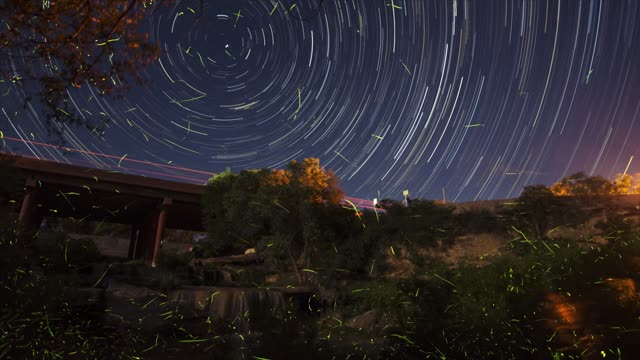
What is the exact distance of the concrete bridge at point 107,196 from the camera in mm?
22875

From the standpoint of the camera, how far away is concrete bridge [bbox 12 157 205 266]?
22.9 meters

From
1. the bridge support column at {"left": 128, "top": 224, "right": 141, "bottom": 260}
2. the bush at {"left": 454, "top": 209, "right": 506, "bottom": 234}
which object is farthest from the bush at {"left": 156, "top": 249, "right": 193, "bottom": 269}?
the bush at {"left": 454, "top": 209, "right": 506, "bottom": 234}

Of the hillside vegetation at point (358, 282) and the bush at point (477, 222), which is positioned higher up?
the bush at point (477, 222)

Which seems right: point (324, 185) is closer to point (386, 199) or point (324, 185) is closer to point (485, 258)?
point (386, 199)

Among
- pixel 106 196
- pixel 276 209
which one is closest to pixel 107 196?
pixel 106 196

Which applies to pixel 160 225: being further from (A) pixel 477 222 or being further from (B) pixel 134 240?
(A) pixel 477 222

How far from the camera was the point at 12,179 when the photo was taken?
17781mm

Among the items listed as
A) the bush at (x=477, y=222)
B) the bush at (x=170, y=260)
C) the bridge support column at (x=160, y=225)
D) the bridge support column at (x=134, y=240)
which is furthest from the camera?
the bridge support column at (x=134, y=240)

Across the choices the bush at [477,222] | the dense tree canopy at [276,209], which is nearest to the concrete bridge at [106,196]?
the dense tree canopy at [276,209]

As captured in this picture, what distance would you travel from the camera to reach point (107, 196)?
26484 millimetres

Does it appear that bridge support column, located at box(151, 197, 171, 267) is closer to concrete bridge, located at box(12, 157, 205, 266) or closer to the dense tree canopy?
concrete bridge, located at box(12, 157, 205, 266)

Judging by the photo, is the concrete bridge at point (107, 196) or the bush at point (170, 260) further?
the bush at point (170, 260)

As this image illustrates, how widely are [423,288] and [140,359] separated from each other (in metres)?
9.25

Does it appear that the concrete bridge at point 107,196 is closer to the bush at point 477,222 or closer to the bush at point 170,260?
the bush at point 170,260
